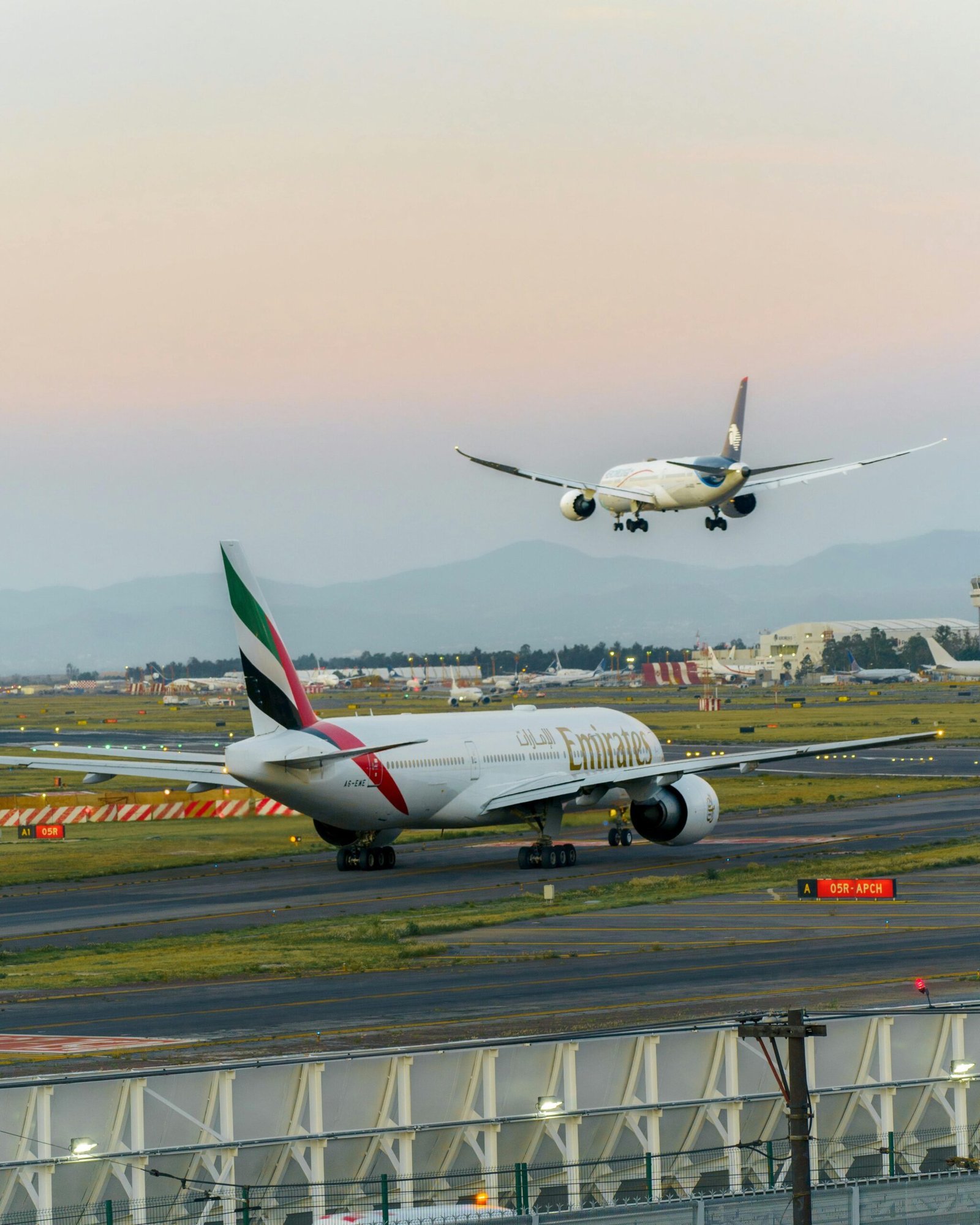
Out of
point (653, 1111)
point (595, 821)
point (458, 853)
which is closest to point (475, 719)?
point (458, 853)

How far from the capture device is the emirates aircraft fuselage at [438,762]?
182ft

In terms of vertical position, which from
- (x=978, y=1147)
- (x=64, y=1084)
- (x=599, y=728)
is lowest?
(x=978, y=1147)

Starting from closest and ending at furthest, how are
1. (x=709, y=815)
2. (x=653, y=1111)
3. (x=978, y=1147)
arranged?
(x=653, y=1111) < (x=978, y=1147) < (x=709, y=815)

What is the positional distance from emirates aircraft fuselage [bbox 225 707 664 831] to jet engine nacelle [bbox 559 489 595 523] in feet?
29.8

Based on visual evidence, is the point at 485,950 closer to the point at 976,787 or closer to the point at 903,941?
the point at 903,941

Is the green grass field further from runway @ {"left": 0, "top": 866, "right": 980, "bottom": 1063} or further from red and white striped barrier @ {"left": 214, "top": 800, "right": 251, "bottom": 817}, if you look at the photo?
red and white striped barrier @ {"left": 214, "top": 800, "right": 251, "bottom": 817}

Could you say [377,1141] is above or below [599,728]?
below

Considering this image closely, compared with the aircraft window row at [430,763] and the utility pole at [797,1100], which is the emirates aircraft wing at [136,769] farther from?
the utility pole at [797,1100]

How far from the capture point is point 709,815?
2547 inches

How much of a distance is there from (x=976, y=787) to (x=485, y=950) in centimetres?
5176

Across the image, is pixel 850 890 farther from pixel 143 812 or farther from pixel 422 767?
pixel 143 812

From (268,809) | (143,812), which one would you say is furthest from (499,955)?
(143,812)

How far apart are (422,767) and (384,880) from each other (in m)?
4.09

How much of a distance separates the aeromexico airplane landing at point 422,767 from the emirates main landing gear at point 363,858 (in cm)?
4
